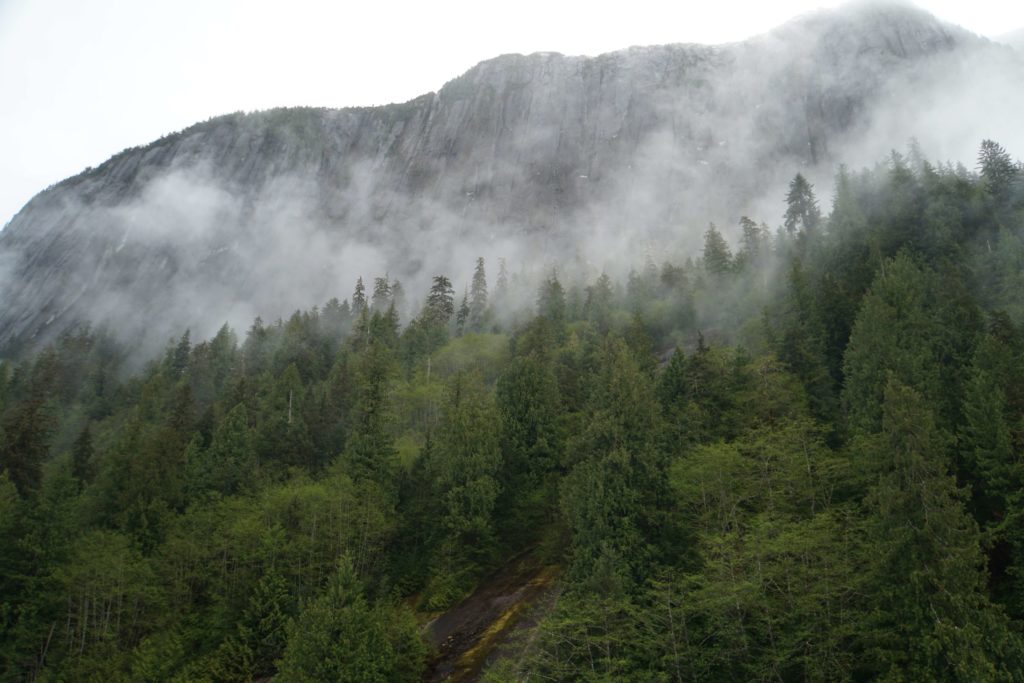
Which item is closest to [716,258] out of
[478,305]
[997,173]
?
[997,173]

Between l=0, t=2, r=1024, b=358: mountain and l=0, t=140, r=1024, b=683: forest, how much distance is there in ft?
241

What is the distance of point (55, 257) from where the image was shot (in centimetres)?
18688

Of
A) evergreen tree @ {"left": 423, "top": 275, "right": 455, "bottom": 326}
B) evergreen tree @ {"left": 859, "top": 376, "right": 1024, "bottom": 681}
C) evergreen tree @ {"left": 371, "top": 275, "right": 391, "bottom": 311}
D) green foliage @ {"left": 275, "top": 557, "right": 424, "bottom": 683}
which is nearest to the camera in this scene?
evergreen tree @ {"left": 859, "top": 376, "right": 1024, "bottom": 681}

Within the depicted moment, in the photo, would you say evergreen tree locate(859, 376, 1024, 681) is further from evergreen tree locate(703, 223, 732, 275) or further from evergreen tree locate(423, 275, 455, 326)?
evergreen tree locate(423, 275, 455, 326)

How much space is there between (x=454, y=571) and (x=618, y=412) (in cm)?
1538

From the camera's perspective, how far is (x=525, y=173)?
535ft

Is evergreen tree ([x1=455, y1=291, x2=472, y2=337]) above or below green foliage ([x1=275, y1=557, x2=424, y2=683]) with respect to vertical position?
above

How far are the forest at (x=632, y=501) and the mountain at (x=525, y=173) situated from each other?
73551 millimetres

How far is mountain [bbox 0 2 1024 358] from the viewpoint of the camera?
148 m

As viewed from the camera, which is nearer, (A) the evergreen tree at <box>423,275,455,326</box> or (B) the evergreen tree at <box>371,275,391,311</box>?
(A) the evergreen tree at <box>423,275,455,326</box>

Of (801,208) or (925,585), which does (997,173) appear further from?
(925,585)

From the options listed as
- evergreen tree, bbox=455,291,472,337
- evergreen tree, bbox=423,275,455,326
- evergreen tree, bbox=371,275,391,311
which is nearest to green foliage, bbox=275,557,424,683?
evergreen tree, bbox=423,275,455,326

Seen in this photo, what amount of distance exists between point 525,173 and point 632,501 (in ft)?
459

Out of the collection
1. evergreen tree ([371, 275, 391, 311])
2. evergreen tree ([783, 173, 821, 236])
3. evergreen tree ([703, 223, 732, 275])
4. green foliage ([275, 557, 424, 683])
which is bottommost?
green foliage ([275, 557, 424, 683])
